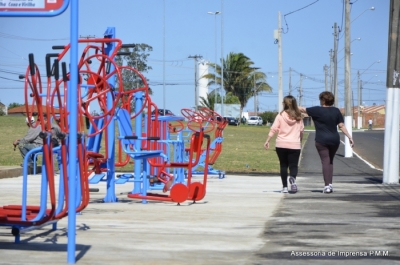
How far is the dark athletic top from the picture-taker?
13.8 m

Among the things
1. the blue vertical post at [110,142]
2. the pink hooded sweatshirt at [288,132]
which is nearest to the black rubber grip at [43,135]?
the blue vertical post at [110,142]

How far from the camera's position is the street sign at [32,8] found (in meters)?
6.20

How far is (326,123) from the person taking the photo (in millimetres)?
13914

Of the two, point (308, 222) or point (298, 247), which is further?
point (308, 222)

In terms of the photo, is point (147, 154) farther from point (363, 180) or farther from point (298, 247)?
point (363, 180)

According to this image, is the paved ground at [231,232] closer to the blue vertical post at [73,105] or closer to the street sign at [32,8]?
the blue vertical post at [73,105]

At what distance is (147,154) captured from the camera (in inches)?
439

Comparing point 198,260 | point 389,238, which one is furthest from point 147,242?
point 389,238

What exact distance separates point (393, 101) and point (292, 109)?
3.26 meters

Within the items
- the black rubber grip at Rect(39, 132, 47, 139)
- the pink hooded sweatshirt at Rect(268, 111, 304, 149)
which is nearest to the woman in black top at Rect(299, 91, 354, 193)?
the pink hooded sweatshirt at Rect(268, 111, 304, 149)

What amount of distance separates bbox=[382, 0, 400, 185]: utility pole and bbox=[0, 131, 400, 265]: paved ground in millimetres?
2591

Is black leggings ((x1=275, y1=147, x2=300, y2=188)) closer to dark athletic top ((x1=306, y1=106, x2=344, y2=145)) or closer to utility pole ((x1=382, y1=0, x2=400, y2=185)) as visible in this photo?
dark athletic top ((x1=306, y1=106, x2=344, y2=145))

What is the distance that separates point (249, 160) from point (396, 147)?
443 inches

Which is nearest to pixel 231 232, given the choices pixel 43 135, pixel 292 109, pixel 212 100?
pixel 43 135
